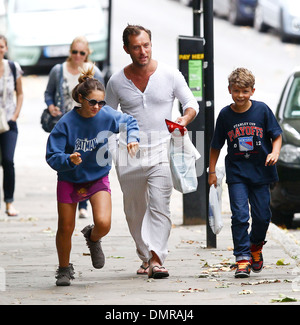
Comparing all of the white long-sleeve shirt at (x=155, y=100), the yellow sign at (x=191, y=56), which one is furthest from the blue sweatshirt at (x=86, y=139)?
the yellow sign at (x=191, y=56)

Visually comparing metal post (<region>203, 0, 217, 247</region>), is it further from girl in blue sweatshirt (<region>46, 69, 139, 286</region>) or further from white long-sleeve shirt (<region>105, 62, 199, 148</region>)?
girl in blue sweatshirt (<region>46, 69, 139, 286</region>)

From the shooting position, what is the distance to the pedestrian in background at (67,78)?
1178cm

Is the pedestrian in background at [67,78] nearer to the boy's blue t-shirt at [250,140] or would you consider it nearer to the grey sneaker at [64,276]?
the boy's blue t-shirt at [250,140]

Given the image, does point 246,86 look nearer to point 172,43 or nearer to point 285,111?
point 285,111

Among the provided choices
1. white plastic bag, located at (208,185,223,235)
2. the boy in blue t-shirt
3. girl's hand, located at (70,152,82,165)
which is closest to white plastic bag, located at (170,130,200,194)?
the boy in blue t-shirt

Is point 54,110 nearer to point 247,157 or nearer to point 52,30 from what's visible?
point 247,157

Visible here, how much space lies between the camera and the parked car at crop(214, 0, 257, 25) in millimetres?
29797

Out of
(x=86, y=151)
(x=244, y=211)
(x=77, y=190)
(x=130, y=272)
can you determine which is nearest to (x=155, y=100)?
(x=86, y=151)

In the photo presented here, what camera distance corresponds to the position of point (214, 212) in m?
9.13

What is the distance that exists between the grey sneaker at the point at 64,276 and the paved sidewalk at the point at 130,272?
58 mm

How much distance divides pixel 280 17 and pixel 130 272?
19.3 metres

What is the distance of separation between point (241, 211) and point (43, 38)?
16812mm

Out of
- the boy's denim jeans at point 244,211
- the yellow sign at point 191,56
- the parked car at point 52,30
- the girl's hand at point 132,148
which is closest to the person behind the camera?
the girl's hand at point 132,148
